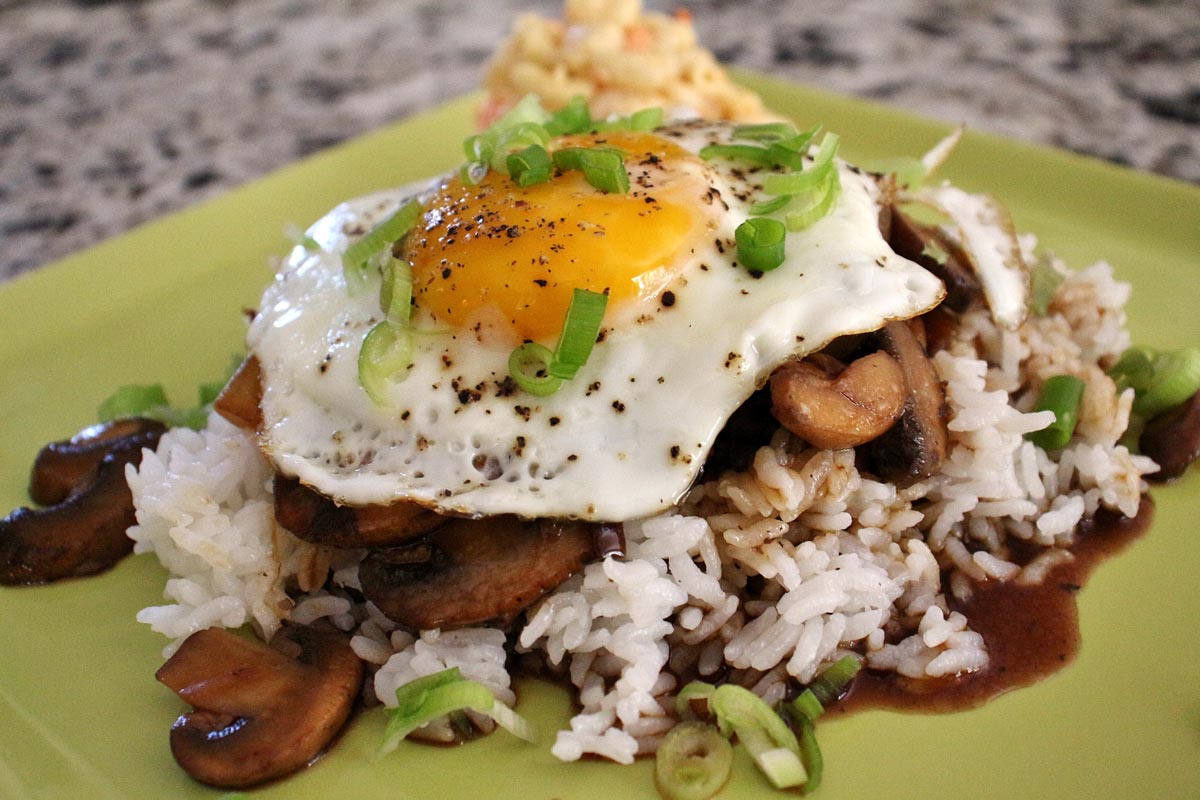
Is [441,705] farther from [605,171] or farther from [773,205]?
[773,205]

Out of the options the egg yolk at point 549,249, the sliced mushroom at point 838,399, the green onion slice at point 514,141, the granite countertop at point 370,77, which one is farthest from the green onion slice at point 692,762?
the granite countertop at point 370,77

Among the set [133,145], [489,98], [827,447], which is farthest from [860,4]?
[827,447]

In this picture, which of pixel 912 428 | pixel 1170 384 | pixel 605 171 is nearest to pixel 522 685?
pixel 912 428

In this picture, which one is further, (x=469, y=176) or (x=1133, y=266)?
(x=1133, y=266)

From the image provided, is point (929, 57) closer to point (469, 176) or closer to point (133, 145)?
point (469, 176)

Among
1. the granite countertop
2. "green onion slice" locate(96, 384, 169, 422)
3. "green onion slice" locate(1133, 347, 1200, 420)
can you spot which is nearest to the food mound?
"green onion slice" locate(1133, 347, 1200, 420)

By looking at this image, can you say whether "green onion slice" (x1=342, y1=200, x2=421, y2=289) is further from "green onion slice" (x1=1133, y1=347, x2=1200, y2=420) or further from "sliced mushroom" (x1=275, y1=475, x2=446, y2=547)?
"green onion slice" (x1=1133, y1=347, x2=1200, y2=420)
